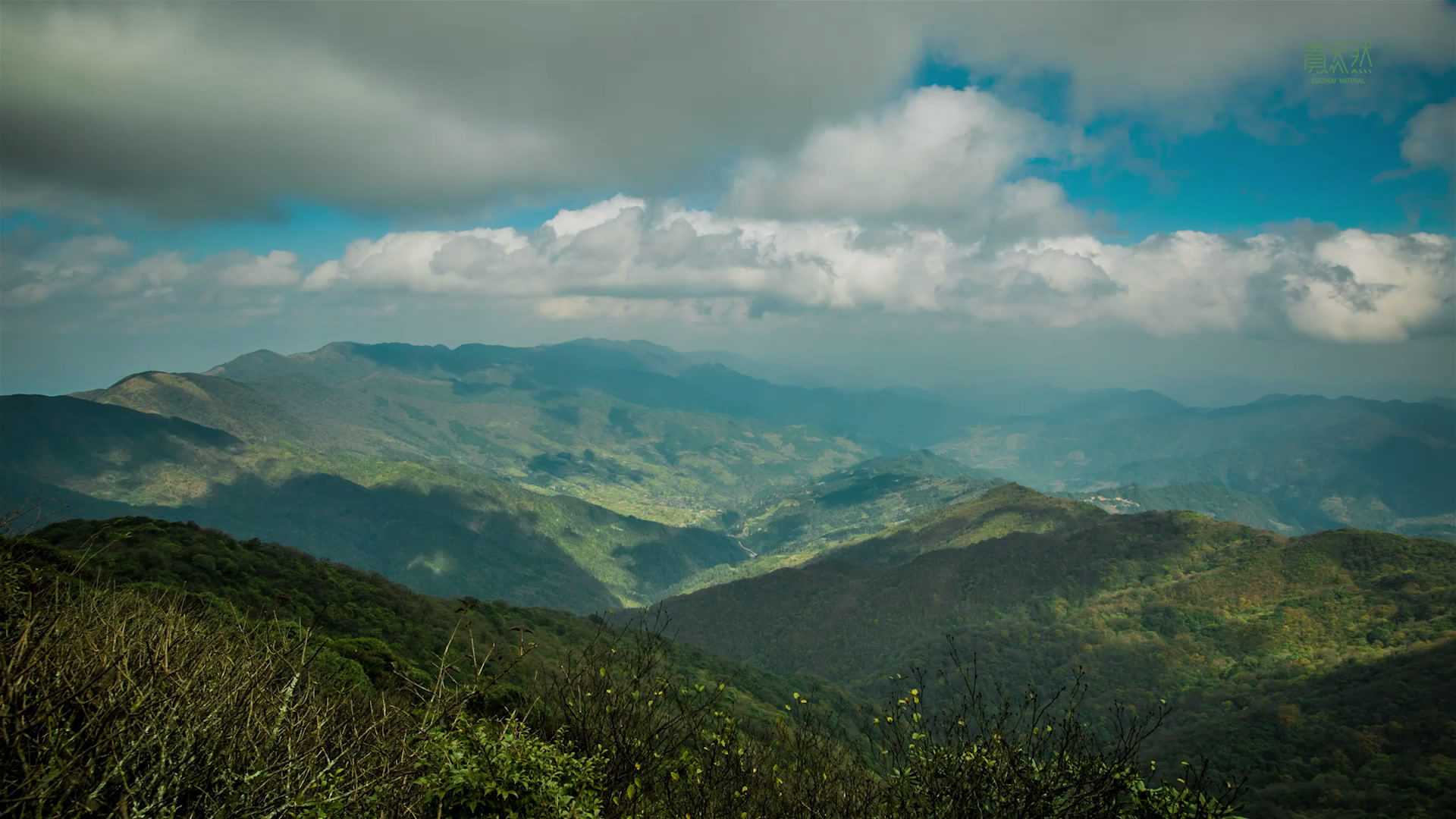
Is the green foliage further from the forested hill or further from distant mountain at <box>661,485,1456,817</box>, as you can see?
distant mountain at <box>661,485,1456,817</box>

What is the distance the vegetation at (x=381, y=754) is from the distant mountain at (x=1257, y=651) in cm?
3729

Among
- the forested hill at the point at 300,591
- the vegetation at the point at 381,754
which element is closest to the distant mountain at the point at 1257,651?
the forested hill at the point at 300,591

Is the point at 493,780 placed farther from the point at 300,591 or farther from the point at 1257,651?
the point at 1257,651

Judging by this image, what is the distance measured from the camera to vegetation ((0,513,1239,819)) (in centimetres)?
833

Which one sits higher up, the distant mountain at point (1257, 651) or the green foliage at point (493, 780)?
the green foliage at point (493, 780)

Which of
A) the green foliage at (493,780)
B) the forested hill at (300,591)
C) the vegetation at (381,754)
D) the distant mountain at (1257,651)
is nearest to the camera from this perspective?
the vegetation at (381,754)

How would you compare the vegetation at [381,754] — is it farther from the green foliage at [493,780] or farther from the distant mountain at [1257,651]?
the distant mountain at [1257,651]

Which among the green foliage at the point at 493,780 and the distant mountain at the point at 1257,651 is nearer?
the green foliage at the point at 493,780

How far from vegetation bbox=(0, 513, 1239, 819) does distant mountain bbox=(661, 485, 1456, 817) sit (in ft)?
122

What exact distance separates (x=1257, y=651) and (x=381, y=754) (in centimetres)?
15885

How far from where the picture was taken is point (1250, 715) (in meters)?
95.8

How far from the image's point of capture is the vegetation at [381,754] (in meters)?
8.33

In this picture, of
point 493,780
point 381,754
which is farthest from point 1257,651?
point 381,754

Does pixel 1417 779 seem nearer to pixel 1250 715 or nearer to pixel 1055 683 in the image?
pixel 1250 715
